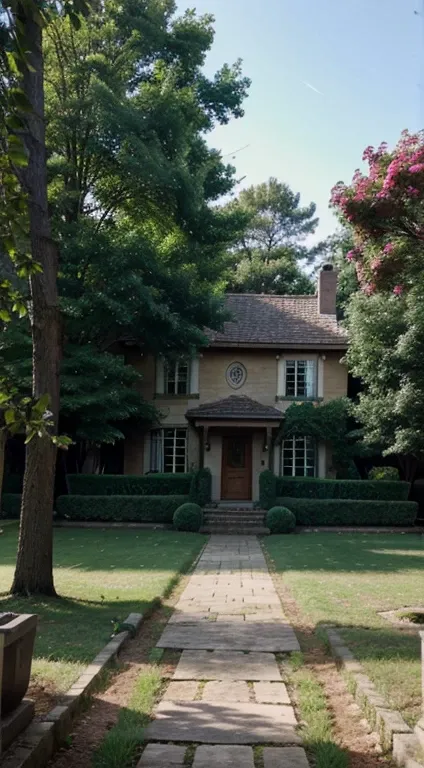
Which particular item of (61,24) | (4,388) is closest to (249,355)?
(61,24)

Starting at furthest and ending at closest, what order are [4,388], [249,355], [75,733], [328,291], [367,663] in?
[328,291] < [249,355] < [367,663] < [75,733] < [4,388]

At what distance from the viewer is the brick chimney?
26141 millimetres

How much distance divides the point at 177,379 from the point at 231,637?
1786 centimetres

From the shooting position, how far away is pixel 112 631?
278 inches

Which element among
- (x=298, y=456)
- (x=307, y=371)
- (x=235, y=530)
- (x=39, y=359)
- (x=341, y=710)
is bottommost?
(x=235, y=530)

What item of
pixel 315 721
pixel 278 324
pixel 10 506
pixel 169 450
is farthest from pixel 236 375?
pixel 315 721

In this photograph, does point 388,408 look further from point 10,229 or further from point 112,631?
point 10,229

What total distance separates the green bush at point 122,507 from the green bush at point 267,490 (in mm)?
2324

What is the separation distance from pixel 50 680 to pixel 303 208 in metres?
50.8

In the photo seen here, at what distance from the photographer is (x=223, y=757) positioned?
4.05 metres

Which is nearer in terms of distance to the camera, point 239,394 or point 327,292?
point 239,394

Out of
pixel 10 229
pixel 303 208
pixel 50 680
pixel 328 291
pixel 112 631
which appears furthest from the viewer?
pixel 303 208

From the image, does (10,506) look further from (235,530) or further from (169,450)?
(235,530)

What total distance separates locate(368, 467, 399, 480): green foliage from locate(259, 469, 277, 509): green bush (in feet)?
11.3
